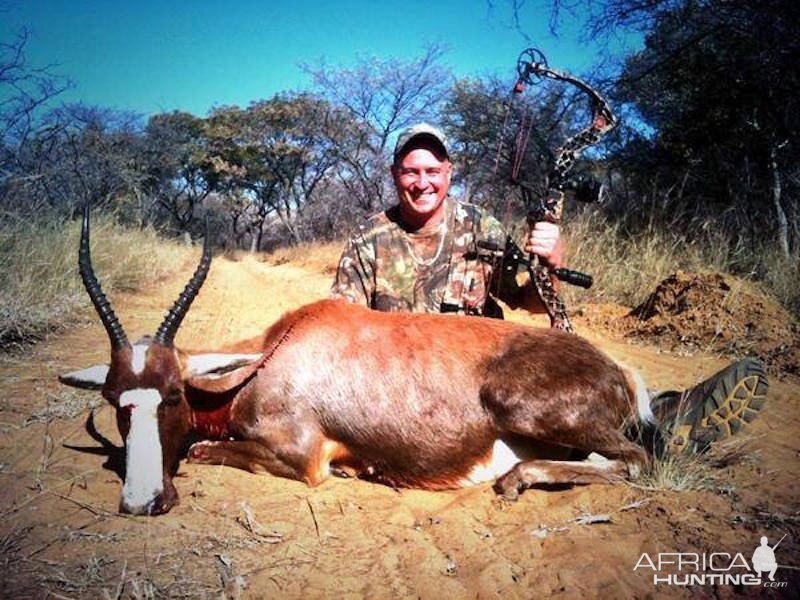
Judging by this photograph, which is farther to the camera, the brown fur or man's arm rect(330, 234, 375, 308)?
man's arm rect(330, 234, 375, 308)

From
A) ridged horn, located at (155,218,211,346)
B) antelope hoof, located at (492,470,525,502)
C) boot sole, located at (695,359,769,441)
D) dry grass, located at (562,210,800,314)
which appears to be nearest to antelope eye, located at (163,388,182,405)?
ridged horn, located at (155,218,211,346)

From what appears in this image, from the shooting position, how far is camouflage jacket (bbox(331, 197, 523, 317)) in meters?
4.29

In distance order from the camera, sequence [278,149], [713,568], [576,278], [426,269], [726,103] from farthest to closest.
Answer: [278,149] → [726,103] → [426,269] → [576,278] → [713,568]

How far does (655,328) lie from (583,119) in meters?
13.4

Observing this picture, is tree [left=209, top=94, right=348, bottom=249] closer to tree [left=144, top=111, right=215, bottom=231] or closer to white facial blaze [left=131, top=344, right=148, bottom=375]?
tree [left=144, top=111, right=215, bottom=231]

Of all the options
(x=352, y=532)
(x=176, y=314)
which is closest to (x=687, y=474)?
(x=352, y=532)

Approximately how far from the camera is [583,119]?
673 inches

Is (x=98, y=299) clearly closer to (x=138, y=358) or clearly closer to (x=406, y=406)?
(x=138, y=358)

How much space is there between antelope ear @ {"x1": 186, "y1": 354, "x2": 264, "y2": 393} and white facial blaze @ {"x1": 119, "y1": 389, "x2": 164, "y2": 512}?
28cm

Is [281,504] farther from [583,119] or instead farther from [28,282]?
[583,119]

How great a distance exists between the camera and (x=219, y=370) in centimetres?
300

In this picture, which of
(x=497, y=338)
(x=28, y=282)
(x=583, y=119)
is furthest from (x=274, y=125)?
(x=497, y=338)

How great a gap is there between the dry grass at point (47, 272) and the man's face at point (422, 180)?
13.8ft

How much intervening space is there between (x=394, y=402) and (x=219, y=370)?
43.5 inches
